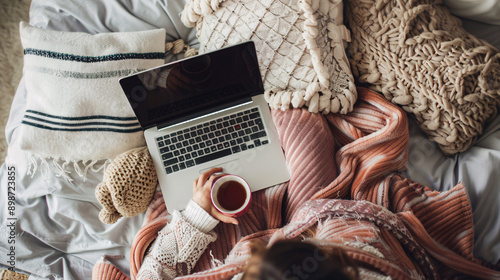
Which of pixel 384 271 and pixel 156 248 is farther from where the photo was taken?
pixel 156 248

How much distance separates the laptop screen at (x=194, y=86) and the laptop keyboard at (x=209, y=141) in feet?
0.13

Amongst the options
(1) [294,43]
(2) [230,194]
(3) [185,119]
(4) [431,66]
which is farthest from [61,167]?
(4) [431,66]

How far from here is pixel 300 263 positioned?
0.52 m

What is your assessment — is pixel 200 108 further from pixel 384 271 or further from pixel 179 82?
pixel 384 271

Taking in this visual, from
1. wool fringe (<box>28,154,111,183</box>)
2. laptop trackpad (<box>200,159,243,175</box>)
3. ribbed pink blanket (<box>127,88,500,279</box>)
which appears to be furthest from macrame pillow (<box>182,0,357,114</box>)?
wool fringe (<box>28,154,111,183</box>)

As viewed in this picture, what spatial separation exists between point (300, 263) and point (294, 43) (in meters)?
0.51

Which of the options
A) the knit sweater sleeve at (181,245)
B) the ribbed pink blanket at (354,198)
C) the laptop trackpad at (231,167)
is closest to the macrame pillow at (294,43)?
the ribbed pink blanket at (354,198)

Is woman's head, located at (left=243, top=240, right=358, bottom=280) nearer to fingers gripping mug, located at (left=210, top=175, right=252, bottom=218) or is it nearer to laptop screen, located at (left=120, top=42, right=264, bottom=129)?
fingers gripping mug, located at (left=210, top=175, right=252, bottom=218)

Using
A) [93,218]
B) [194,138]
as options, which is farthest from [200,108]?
[93,218]

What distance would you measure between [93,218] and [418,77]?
36.9 inches

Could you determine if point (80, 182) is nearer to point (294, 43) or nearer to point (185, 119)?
point (185, 119)

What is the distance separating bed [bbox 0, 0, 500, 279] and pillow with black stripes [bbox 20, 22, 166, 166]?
7cm

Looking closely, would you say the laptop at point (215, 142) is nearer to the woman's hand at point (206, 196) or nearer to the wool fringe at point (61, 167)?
the woman's hand at point (206, 196)

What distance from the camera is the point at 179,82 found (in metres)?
0.75
